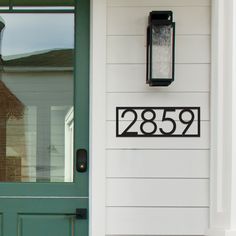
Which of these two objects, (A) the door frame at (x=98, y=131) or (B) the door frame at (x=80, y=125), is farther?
(B) the door frame at (x=80, y=125)

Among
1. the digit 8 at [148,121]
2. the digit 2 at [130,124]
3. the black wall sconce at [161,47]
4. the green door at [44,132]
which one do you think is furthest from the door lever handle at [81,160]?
the black wall sconce at [161,47]

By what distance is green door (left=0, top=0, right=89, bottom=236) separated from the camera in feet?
9.67

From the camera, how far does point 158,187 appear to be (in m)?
2.86

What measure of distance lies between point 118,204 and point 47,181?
46 centimetres

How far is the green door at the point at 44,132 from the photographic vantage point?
2.95 m

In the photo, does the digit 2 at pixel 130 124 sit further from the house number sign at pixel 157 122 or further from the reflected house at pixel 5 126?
the reflected house at pixel 5 126

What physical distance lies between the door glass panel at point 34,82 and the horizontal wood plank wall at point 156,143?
12.1 inches

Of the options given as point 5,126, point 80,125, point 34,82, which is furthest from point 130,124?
point 5,126

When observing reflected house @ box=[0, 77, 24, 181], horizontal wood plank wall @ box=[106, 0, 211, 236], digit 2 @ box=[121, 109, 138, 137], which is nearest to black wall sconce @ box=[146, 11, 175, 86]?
horizontal wood plank wall @ box=[106, 0, 211, 236]

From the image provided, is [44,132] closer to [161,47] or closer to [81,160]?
[81,160]

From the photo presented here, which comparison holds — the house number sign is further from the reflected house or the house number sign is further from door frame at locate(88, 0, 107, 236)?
the reflected house

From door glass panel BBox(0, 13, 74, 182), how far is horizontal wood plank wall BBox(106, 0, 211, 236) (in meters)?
0.31

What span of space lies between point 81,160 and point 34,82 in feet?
1.82

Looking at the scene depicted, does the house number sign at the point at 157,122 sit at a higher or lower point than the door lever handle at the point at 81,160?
higher
